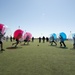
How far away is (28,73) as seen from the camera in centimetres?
816

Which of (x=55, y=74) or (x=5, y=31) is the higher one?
(x=5, y=31)

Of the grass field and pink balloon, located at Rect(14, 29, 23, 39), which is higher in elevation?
pink balloon, located at Rect(14, 29, 23, 39)

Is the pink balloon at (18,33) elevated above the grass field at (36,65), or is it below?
above

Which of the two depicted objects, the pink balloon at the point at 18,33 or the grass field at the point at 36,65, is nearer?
the grass field at the point at 36,65

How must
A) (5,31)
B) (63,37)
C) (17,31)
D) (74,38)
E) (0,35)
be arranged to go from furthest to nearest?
(63,37)
(17,31)
(74,38)
(5,31)
(0,35)

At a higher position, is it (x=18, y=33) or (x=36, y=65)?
(x=18, y=33)

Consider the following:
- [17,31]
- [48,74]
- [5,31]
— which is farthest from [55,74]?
[17,31]

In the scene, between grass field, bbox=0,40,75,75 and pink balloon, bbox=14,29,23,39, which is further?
pink balloon, bbox=14,29,23,39

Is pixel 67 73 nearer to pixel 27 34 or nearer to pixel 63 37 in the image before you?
pixel 63 37

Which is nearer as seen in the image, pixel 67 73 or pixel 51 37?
pixel 67 73

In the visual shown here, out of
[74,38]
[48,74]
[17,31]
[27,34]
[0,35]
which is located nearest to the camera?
[48,74]

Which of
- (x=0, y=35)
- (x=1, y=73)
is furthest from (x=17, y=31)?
(x=1, y=73)

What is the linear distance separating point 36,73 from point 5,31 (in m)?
15.4

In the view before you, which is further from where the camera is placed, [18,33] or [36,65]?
[18,33]
